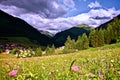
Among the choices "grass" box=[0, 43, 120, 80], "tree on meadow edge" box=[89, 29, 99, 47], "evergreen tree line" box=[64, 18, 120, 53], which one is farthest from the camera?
"tree on meadow edge" box=[89, 29, 99, 47]

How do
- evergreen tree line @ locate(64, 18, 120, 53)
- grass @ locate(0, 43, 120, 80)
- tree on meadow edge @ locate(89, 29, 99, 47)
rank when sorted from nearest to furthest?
1. grass @ locate(0, 43, 120, 80)
2. evergreen tree line @ locate(64, 18, 120, 53)
3. tree on meadow edge @ locate(89, 29, 99, 47)

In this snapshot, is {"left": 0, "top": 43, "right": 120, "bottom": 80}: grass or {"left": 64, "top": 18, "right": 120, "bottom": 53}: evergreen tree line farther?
{"left": 64, "top": 18, "right": 120, "bottom": 53}: evergreen tree line

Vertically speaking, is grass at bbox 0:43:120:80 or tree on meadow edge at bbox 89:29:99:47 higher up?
tree on meadow edge at bbox 89:29:99:47

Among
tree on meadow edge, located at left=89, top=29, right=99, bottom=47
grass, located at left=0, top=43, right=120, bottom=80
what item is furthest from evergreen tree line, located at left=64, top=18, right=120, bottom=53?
grass, located at left=0, top=43, right=120, bottom=80

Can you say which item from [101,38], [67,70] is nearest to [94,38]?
[101,38]

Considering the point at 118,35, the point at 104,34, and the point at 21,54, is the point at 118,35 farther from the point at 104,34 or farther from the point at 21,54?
the point at 21,54

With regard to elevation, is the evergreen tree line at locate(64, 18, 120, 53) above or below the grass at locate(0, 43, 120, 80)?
above

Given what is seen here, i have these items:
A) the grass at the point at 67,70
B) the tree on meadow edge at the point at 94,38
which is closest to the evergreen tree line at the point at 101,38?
the tree on meadow edge at the point at 94,38

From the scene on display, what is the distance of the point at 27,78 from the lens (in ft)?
17.3

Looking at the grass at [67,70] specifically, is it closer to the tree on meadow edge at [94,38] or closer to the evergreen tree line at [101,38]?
the evergreen tree line at [101,38]

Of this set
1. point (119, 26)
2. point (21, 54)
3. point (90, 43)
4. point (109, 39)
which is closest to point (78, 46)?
point (90, 43)

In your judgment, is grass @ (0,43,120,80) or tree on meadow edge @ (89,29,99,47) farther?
tree on meadow edge @ (89,29,99,47)

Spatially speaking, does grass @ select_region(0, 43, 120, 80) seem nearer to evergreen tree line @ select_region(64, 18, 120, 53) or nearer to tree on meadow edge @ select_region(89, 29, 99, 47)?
evergreen tree line @ select_region(64, 18, 120, 53)

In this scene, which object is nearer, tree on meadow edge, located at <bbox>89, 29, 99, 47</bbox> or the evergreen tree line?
the evergreen tree line
